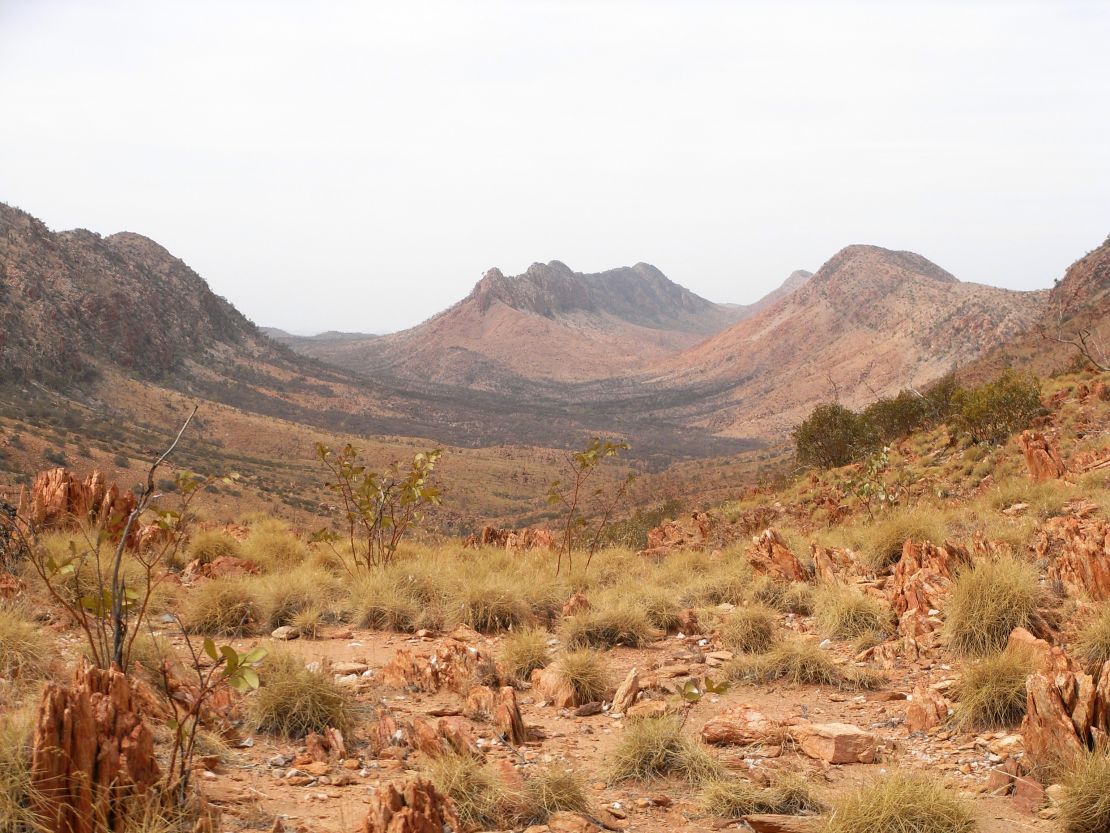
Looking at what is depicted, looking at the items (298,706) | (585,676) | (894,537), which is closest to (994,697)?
(585,676)

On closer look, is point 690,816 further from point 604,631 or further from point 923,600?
point 923,600

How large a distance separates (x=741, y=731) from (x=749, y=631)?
83.9 inches

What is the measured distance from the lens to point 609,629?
777 cm

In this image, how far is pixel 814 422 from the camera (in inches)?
932

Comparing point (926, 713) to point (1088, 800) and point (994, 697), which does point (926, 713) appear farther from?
point (1088, 800)

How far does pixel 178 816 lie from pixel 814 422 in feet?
73.6

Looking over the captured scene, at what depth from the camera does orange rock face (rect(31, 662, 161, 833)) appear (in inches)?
129

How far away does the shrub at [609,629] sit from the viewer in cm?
759

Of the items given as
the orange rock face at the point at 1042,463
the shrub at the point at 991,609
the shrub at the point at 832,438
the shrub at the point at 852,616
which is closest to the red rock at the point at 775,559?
the shrub at the point at 852,616

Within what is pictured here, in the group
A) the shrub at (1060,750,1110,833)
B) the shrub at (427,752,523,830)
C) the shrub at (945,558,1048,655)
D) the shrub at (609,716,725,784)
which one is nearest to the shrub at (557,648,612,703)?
the shrub at (609,716,725,784)

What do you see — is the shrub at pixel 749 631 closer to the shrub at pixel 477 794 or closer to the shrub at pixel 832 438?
the shrub at pixel 477 794

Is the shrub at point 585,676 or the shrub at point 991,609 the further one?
the shrub at point 991,609

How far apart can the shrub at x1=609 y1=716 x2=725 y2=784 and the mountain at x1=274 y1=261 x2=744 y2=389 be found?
5315 inches

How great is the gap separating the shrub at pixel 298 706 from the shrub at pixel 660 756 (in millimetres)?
1785
